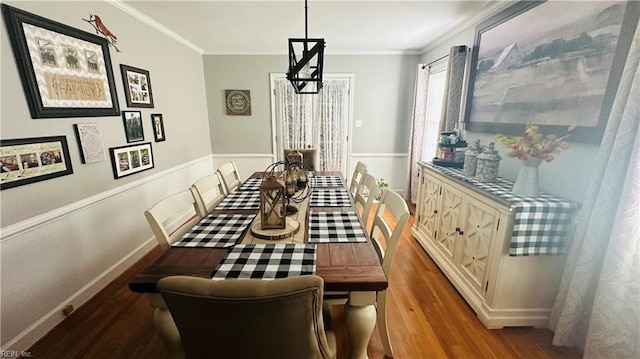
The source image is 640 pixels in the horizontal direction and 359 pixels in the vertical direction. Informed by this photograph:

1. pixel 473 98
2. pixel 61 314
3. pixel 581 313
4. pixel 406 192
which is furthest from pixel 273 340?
pixel 406 192

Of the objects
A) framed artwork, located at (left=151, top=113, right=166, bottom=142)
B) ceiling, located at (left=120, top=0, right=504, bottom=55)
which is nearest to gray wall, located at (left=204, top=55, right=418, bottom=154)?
ceiling, located at (left=120, top=0, right=504, bottom=55)

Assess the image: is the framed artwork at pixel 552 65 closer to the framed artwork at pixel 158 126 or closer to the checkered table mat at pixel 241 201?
the checkered table mat at pixel 241 201

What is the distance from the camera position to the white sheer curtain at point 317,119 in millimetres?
4137

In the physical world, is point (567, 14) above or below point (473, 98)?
above

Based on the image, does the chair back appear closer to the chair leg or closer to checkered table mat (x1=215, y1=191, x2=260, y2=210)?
the chair leg

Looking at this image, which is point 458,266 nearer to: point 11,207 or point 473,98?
point 473,98

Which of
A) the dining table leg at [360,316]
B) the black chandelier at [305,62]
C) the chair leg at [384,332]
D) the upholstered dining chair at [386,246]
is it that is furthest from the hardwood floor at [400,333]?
the black chandelier at [305,62]

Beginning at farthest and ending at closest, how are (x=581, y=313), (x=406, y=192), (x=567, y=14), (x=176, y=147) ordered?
1. (x=406, y=192)
2. (x=176, y=147)
3. (x=567, y=14)
4. (x=581, y=313)

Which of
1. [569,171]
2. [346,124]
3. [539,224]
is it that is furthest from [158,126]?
[569,171]

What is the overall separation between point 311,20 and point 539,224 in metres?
2.65

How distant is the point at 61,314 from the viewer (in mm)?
1763

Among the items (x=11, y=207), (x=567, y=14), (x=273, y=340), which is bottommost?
(x=273, y=340)

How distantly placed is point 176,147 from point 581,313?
3.96m

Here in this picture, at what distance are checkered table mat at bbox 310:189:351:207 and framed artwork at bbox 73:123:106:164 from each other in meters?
1.77
